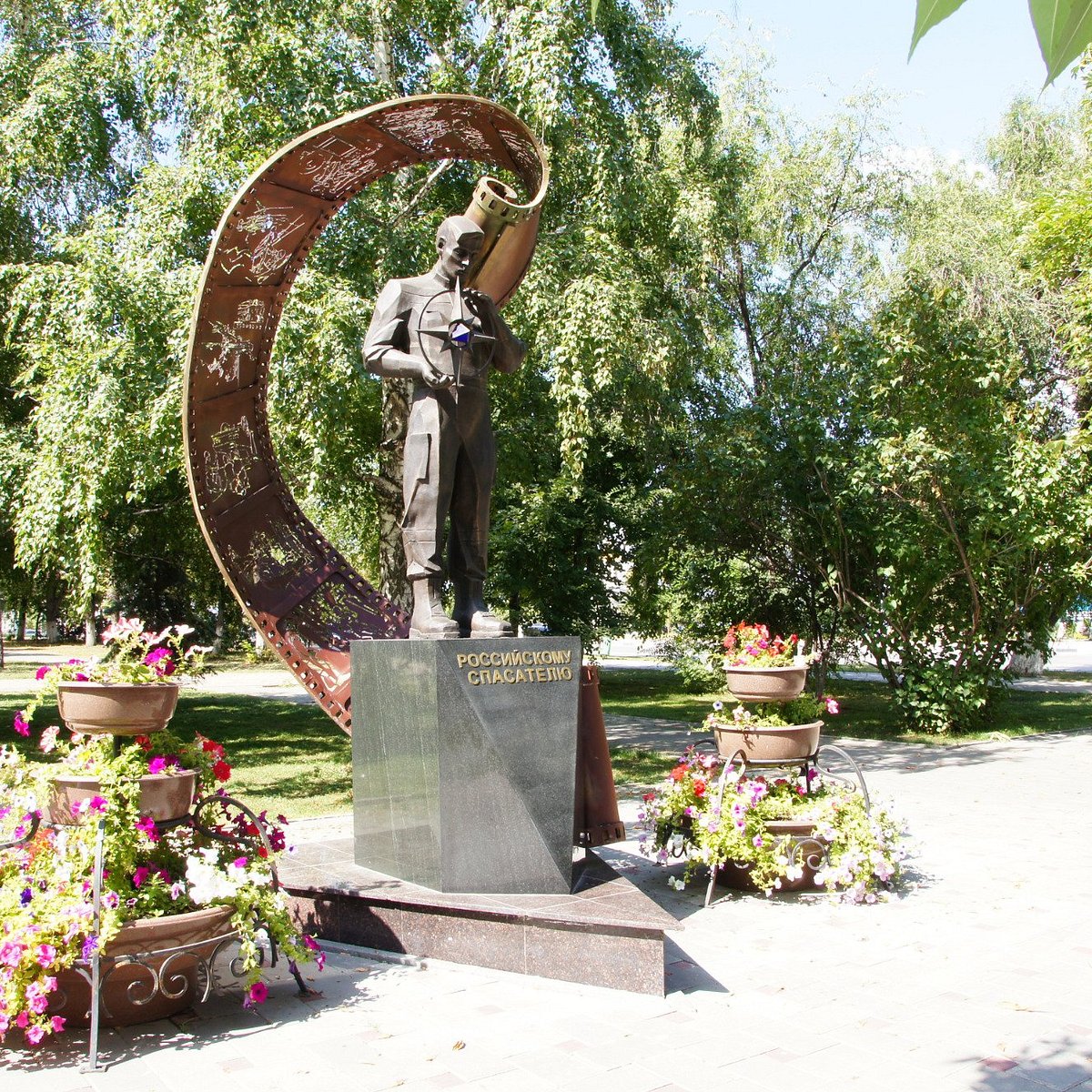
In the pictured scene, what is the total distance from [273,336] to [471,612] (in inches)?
105

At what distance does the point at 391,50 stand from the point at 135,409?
209 inches

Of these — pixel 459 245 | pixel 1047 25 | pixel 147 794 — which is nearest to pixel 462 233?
pixel 459 245

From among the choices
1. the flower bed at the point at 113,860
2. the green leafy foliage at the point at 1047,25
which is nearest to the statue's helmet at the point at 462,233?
the flower bed at the point at 113,860

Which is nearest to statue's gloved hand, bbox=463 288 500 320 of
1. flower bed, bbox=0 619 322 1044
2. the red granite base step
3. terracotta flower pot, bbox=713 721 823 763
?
flower bed, bbox=0 619 322 1044

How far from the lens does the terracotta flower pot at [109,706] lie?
424 centimetres

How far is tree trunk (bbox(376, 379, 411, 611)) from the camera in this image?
1167 cm

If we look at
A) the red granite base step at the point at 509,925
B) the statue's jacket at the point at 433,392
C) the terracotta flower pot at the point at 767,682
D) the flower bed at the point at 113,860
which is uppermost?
the statue's jacket at the point at 433,392

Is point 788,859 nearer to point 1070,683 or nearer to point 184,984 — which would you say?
point 184,984

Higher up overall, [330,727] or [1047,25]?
[1047,25]

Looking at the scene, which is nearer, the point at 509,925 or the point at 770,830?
the point at 509,925

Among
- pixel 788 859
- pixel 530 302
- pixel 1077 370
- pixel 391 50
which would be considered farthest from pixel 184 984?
pixel 1077 370

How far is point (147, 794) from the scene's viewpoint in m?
4.20

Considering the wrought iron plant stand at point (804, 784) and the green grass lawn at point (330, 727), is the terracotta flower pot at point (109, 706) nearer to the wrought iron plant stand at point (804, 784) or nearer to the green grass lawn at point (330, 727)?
the wrought iron plant stand at point (804, 784)

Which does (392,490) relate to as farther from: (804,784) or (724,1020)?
(724,1020)
